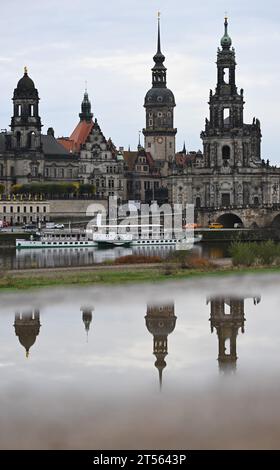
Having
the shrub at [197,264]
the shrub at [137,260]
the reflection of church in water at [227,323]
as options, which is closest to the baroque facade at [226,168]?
the shrub at [137,260]

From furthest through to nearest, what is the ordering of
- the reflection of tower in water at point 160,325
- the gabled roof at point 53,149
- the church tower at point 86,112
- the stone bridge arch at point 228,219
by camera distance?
the church tower at point 86,112, the gabled roof at point 53,149, the stone bridge arch at point 228,219, the reflection of tower in water at point 160,325

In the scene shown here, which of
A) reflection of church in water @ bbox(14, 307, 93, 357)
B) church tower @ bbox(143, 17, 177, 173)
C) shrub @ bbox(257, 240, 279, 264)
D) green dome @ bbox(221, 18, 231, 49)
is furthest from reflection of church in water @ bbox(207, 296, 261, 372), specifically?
church tower @ bbox(143, 17, 177, 173)

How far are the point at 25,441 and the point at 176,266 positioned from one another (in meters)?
31.1

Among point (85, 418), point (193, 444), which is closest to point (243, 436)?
point (193, 444)

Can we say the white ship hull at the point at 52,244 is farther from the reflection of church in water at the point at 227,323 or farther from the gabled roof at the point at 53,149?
the reflection of church in water at the point at 227,323

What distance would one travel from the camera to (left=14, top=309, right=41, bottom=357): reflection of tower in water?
95.2ft

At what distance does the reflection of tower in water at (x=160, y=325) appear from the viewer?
26.6 meters

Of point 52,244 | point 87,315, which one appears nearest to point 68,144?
point 52,244

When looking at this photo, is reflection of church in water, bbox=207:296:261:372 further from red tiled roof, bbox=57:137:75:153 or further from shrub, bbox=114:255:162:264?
red tiled roof, bbox=57:137:75:153

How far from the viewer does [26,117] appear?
4094 inches

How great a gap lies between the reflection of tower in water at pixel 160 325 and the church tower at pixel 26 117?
2801 inches

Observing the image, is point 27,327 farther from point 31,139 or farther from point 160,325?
point 31,139

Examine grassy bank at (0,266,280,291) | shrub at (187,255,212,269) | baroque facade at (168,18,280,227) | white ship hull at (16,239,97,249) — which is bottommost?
grassy bank at (0,266,280,291)

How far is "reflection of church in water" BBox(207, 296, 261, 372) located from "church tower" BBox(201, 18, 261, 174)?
6763 cm
